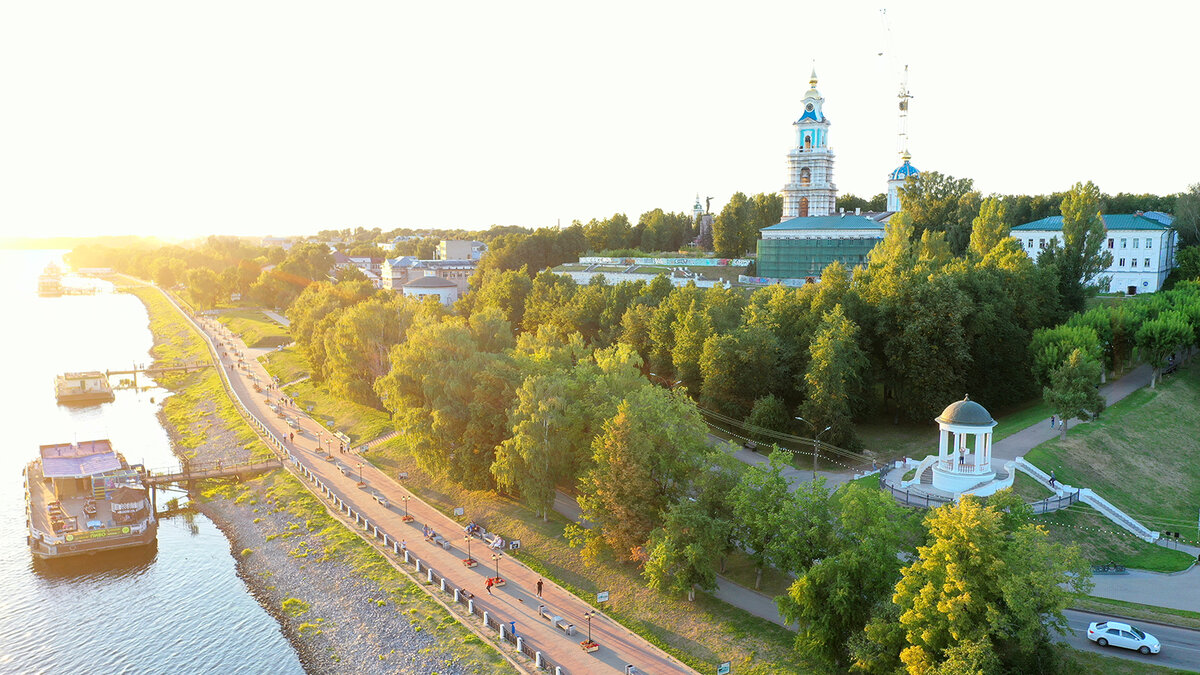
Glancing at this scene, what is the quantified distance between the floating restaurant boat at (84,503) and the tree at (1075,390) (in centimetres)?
4912

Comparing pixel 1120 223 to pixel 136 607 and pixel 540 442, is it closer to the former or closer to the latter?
pixel 540 442

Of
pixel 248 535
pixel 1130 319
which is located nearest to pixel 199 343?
pixel 248 535

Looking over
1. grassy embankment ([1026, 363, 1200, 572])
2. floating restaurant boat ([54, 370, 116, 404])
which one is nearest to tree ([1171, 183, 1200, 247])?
grassy embankment ([1026, 363, 1200, 572])

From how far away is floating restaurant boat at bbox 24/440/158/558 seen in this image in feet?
136

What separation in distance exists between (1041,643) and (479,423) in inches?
1132

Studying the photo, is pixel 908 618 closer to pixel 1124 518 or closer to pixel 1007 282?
pixel 1124 518

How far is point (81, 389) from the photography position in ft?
258

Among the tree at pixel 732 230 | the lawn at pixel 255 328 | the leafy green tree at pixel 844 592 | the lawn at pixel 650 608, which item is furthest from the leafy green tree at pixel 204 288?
the leafy green tree at pixel 844 592

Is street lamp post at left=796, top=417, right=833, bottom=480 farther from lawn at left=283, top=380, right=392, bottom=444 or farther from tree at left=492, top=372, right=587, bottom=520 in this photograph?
lawn at left=283, top=380, right=392, bottom=444

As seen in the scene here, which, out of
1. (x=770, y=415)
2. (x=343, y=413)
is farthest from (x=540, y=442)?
(x=343, y=413)

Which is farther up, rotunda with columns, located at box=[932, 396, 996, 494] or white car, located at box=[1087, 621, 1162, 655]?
rotunda with columns, located at box=[932, 396, 996, 494]

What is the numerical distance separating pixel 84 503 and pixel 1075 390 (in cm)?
5414

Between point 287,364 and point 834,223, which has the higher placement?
point 834,223

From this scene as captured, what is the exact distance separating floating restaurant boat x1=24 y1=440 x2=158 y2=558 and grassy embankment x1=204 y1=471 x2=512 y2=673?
207 inches
